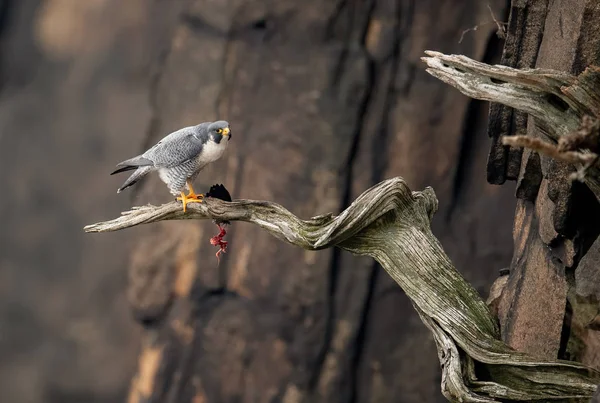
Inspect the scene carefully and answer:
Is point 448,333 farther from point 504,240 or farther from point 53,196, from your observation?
point 53,196

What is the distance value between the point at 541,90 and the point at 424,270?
783 millimetres

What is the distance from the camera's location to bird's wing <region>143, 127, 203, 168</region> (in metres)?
3.26

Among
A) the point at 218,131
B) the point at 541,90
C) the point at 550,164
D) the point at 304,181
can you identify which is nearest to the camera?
the point at 541,90

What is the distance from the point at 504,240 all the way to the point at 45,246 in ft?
11.1

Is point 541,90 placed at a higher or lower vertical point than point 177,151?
higher

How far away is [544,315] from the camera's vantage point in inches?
121

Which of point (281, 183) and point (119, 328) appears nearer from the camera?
point (281, 183)

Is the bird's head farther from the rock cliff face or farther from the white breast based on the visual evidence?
the rock cliff face

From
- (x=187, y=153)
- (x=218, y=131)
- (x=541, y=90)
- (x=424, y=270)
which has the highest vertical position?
(x=541, y=90)

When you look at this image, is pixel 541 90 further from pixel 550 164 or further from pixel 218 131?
pixel 218 131

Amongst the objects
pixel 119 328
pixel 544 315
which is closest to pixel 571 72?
pixel 544 315

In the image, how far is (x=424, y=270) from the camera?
301 centimetres

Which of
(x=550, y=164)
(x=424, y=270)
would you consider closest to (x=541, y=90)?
(x=550, y=164)

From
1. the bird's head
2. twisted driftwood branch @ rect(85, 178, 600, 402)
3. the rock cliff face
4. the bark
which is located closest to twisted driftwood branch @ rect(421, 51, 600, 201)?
the bark
